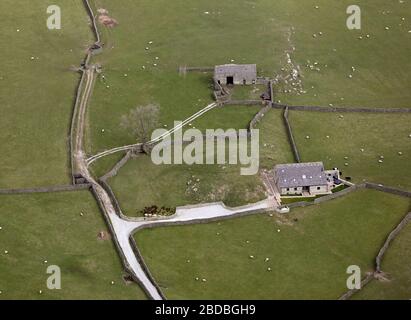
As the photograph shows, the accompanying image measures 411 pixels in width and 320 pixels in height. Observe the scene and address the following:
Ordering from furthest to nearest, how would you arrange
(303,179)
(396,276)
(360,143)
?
(360,143) → (303,179) → (396,276)

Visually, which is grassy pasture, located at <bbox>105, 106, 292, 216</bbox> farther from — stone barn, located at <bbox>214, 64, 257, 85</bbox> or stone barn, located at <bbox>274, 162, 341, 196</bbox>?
stone barn, located at <bbox>214, 64, 257, 85</bbox>

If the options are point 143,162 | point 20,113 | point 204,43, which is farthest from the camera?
point 204,43

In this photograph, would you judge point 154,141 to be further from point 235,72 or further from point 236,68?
point 236,68

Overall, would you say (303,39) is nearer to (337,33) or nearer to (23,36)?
(337,33)

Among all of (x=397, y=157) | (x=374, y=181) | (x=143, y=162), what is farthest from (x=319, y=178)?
(x=143, y=162)

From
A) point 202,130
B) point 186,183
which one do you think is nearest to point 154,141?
point 202,130

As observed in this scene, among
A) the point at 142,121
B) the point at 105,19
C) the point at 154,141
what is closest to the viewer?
the point at 142,121

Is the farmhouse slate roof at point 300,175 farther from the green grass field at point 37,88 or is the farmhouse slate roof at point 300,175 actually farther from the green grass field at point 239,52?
the green grass field at point 37,88
